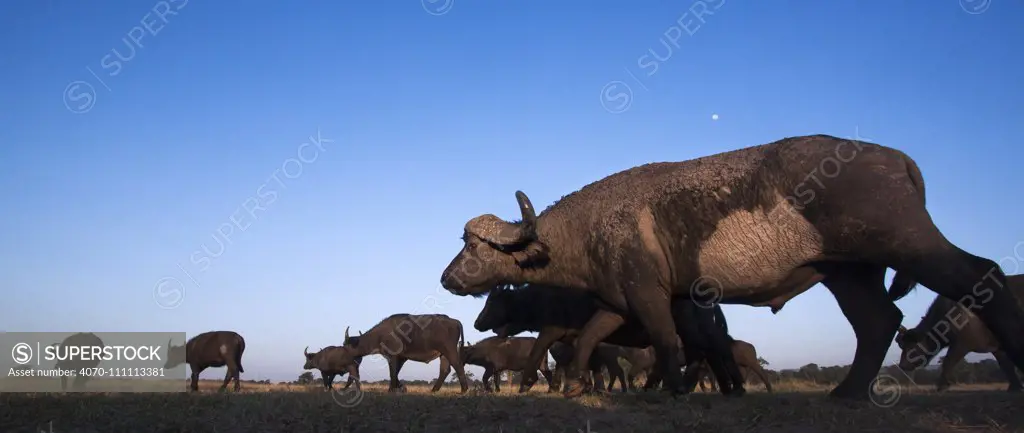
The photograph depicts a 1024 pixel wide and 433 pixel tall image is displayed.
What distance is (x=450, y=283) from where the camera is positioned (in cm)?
1318

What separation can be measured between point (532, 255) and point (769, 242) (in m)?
3.96

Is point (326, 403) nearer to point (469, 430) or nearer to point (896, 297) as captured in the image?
point (469, 430)

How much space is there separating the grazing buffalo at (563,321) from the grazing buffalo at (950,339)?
16.7 feet

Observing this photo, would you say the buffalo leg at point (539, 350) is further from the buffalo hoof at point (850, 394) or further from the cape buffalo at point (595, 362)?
the buffalo hoof at point (850, 394)

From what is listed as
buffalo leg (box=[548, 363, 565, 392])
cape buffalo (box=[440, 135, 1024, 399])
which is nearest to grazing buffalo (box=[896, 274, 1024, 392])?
buffalo leg (box=[548, 363, 565, 392])

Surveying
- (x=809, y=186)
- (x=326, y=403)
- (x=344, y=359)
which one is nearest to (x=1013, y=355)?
(x=809, y=186)

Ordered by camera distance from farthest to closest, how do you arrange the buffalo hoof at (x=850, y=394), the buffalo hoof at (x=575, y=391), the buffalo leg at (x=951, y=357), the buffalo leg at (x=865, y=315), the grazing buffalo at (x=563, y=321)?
the buffalo leg at (x=951, y=357) → the grazing buffalo at (x=563, y=321) → the buffalo hoof at (x=575, y=391) → the buffalo leg at (x=865, y=315) → the buffalo hoof at (x=850, y=394)

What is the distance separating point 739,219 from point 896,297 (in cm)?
241

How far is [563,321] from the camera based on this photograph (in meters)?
16.2

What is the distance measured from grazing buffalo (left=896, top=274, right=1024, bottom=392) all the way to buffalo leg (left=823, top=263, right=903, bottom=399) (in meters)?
7.76

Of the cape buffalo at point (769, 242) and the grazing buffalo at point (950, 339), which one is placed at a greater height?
the cape buffalo at point (769, 242)

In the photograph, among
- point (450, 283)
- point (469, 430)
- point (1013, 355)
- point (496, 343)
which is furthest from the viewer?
point (496, 343)

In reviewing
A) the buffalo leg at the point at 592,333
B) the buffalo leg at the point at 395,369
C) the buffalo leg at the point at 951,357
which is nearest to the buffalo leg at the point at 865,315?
the buffalo leg at the point at 592,333

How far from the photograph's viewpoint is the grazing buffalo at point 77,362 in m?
16.1
